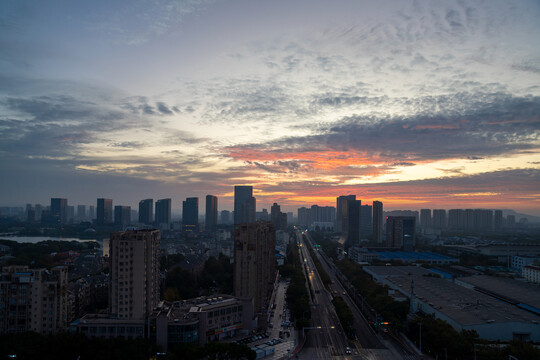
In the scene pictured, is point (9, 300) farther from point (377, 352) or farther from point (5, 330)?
point (377, 352)

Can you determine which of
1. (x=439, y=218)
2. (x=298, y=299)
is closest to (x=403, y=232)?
(x=298, y=299)

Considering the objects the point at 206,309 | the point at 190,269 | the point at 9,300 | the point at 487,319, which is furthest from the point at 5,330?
the point at 487,319

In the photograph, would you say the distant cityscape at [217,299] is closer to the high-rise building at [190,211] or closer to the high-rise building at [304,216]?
the high-rise building at [190,211]

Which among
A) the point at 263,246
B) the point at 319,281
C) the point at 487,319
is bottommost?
the point at 319,281

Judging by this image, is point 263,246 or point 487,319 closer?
point 487,319

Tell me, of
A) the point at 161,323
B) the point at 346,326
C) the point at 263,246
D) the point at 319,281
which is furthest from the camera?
the point at 319,281

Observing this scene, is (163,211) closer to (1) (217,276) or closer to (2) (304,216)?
(2) (304,216)

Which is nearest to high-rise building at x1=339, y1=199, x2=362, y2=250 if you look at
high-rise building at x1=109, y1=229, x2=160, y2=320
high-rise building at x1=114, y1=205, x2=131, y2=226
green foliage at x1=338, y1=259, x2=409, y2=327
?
green foliage at x1=338, y1=259, x2=409, y2=327
